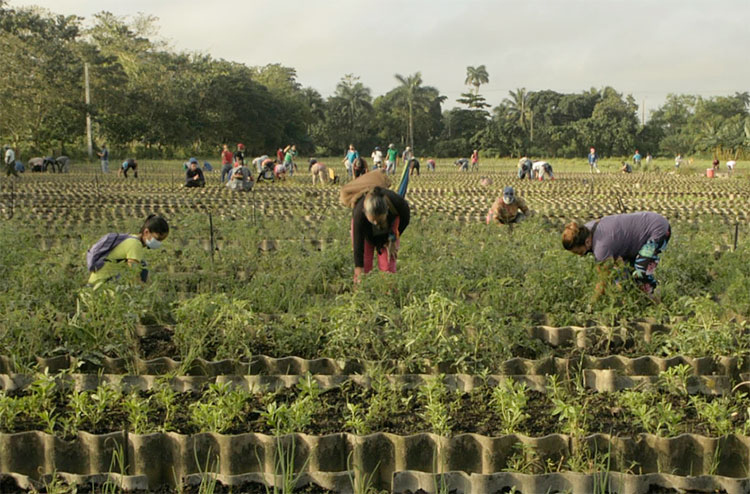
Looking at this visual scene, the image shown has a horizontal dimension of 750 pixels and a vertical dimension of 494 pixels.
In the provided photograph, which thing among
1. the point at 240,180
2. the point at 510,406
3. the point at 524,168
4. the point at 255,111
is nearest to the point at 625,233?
the point at 510,406

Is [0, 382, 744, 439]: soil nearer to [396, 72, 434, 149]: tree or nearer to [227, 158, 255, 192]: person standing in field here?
[227, 158, 255, 192]: person standing in field

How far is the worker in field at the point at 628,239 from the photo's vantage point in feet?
15.5

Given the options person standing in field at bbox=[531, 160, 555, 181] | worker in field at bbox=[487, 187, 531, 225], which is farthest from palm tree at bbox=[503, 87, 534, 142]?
worker in field at bbox=[487, 187, 531, 225]

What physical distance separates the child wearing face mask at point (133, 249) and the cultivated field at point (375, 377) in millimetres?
206

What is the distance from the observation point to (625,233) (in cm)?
479

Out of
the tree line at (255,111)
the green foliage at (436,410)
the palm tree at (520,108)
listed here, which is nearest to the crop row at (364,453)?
the green foliage at (436,410)

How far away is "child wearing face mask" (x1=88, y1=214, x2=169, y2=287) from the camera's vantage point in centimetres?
469

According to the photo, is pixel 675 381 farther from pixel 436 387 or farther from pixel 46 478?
pixel 46 478

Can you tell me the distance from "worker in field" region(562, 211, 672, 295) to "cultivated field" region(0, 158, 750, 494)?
0.58 ft

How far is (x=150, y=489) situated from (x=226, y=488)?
0.33m

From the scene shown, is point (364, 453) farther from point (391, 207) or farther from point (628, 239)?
point (628, 239)

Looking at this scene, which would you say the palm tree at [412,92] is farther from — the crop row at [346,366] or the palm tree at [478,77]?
the crop row at [346,366]

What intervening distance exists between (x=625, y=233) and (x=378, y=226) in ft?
5.61

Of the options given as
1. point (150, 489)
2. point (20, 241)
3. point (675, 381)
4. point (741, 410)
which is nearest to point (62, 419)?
point (150, 489)
